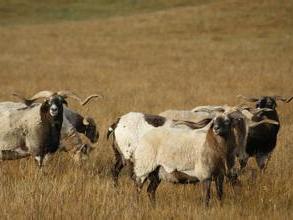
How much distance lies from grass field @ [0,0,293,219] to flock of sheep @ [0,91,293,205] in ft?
0.99

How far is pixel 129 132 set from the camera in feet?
31.5

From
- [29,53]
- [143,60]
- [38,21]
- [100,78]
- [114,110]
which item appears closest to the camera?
[114,110]

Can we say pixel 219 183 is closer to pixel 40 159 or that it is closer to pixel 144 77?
pixel 40 159

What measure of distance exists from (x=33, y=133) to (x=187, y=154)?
3201 mm

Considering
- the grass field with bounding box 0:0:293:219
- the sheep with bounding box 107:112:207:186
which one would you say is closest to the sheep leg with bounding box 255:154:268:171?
the grass field with bounding box 0:0:293:219

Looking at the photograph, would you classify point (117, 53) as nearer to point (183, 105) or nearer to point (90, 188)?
point (183, 105)

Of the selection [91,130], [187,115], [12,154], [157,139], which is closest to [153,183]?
[157,139]

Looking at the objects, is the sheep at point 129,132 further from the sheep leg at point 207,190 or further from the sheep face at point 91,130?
the sheep face at point 91,130

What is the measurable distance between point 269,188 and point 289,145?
13.1ft

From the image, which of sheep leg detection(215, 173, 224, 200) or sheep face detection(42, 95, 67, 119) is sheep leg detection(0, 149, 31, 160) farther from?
sheep leg detection(215, 173, 224, 200)

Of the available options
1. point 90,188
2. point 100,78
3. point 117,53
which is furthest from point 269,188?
point 117,53

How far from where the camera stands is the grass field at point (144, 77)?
25.0ft

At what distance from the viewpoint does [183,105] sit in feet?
62.7

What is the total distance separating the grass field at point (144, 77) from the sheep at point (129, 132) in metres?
0.36
